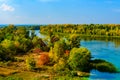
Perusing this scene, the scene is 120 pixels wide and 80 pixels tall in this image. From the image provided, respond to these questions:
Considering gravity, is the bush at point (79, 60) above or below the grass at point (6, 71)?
above

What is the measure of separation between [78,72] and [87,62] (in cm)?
249

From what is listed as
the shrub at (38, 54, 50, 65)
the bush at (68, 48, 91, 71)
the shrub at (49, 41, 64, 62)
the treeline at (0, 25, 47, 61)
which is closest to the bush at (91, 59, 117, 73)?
the bush at (68, 48, 91, 71)

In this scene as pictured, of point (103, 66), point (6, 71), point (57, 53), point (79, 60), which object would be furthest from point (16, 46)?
point (103, 66)

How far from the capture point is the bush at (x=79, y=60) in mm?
38719

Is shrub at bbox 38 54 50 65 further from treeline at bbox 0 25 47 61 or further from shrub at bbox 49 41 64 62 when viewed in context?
treeline at bbox 0 25 47 61

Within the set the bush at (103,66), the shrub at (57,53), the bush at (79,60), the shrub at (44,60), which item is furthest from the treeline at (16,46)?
the bush at (103,66)

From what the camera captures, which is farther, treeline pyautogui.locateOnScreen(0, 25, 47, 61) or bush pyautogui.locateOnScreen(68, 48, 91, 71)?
treeline pyautogui.locateOnScreen(0, 25, 47, 61)

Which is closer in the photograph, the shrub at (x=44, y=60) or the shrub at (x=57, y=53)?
the shrub at (x=44, y=60)

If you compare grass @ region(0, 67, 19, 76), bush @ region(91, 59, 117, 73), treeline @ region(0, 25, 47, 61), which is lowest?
grass @ region(0, 67, 19, 76)

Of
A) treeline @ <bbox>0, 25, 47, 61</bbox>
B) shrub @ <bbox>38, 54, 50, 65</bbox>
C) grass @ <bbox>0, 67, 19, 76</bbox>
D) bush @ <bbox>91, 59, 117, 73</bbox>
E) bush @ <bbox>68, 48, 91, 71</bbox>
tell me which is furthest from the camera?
treeline @ <bbox>0, 25, 47, 61</bbox>

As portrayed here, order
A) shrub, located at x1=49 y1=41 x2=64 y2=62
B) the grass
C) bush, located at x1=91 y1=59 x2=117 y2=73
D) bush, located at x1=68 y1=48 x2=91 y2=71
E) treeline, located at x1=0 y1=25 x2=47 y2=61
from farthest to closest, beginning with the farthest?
treeline, located at x1=0 y1=25 x2=47 y2=61 < shrub, located at x1=49 y1=41 x2=64 y2=62 < bush, located at x1=91 y1=59 x2=117 y2=73 < bush, located at x1=68 y1=48 x2=91 y2=71 < the grass

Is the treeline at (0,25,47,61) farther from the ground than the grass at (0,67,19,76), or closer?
farther from the ground

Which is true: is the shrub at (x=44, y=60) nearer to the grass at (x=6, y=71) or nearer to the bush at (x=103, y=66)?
the grass at (x=6, y=71)

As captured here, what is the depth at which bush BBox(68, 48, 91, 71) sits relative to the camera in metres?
38.7
